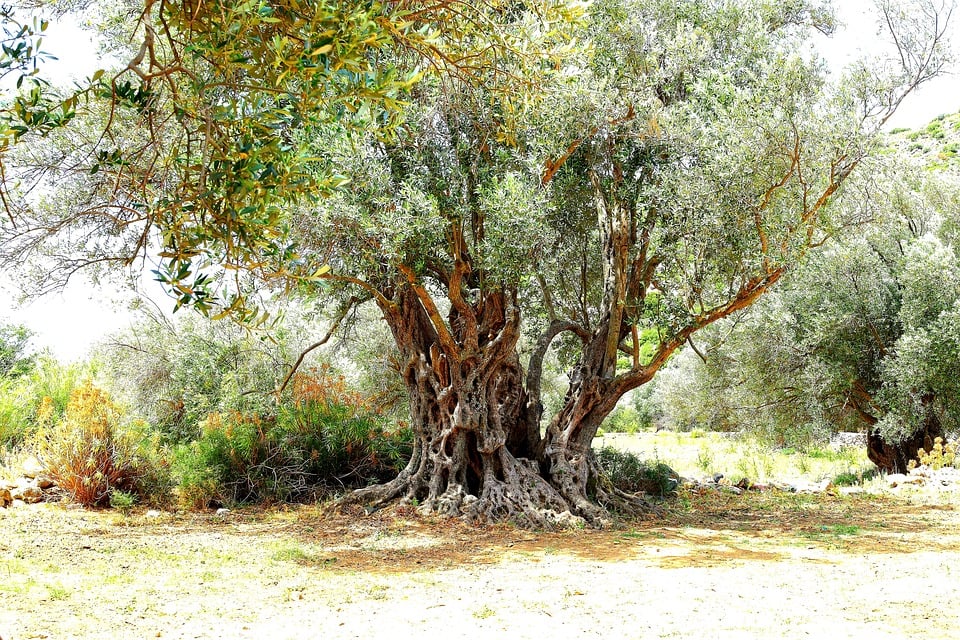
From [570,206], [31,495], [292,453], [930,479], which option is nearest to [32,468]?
[31,495]

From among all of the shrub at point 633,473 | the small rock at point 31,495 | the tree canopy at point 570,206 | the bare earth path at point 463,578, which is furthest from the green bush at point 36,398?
the shrub at point 633,473

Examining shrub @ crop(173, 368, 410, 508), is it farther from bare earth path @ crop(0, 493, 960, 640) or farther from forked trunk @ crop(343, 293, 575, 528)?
forked trunk @ crop(343, 293, 575, 528)

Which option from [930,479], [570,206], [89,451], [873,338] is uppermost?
[570,206]

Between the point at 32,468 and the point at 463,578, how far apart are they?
26.9ft

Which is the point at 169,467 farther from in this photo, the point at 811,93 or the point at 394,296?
the point at 811,93

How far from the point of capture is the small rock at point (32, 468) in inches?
423

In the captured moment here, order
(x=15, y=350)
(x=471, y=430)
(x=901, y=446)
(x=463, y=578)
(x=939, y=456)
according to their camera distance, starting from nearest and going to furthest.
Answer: (x=463, y=578), (x=471, y=430), (x=939, y=456), (x=901, y=446), (x=15, y=350)

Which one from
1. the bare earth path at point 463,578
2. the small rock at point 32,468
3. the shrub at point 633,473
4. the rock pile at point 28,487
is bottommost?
the bare earth path at point 463,578

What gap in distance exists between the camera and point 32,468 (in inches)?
433

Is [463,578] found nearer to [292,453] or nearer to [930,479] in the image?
[292,453]

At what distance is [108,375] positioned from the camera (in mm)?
15031

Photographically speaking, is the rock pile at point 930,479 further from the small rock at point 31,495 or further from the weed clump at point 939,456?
the small rock at point 31,495

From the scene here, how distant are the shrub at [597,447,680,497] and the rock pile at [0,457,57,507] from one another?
8.90m

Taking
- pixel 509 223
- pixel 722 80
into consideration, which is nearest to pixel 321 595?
pixel 509 223
